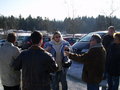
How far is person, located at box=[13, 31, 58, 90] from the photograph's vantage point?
4426mm

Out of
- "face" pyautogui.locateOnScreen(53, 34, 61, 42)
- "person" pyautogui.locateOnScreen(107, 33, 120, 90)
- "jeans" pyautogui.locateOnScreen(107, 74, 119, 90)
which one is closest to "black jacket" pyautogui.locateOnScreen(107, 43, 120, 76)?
"person" pyautogui.locateOnScreen(107, 33, 120, 90)

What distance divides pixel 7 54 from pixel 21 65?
640 millimetres

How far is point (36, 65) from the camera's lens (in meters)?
4.42

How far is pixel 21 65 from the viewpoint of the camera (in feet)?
15.1

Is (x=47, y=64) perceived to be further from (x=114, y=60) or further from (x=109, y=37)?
(x=109, y=37)

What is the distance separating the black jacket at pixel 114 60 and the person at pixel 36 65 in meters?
2.56

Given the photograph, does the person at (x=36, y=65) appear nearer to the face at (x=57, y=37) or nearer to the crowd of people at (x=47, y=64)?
the crowd of people at (x=47, y=64)

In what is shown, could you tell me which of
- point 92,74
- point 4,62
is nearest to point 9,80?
point 4,62

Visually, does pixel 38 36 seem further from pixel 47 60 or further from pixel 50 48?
pixel 50 48

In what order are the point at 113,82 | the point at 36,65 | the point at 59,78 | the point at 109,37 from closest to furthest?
1. the point at 36,65
2. the point at 59,78
3. the point at 113,82
4. the point at 109,37

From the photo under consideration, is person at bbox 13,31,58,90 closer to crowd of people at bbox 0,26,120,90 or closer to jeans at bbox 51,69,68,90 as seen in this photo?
crowd of people at bbox 0,26,120,90

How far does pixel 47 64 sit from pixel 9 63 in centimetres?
103

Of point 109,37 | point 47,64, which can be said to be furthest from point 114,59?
point 47,64

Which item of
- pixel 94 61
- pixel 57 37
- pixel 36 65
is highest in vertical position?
pixel 57 37
